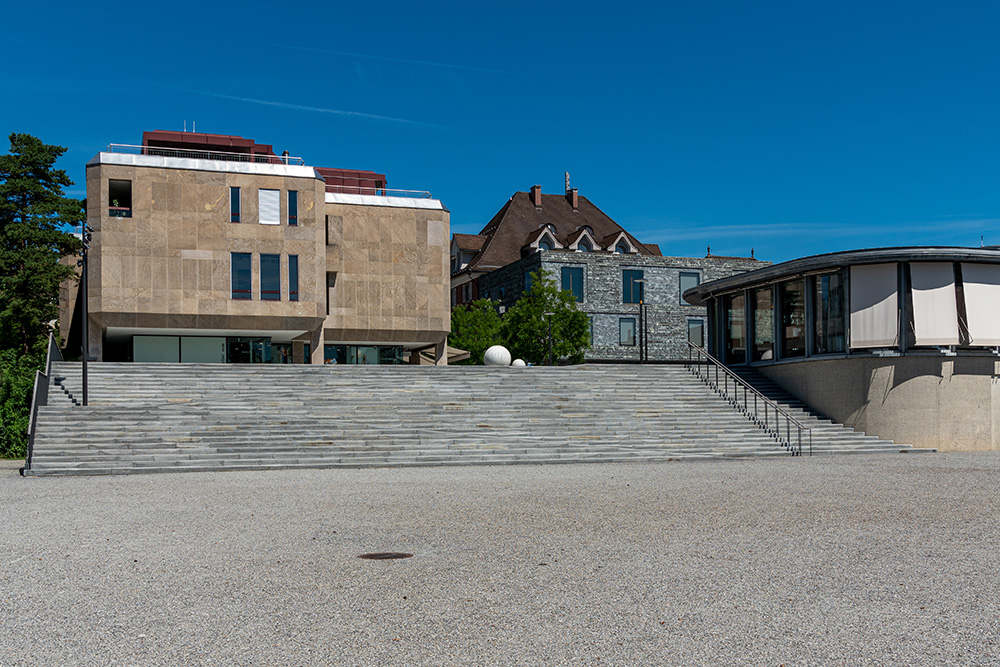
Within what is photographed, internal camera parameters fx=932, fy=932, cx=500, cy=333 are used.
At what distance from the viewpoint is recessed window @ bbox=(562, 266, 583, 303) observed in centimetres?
5628

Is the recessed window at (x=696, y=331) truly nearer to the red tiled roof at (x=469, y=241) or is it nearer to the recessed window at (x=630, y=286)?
the recessed window at (x=630, y=286)

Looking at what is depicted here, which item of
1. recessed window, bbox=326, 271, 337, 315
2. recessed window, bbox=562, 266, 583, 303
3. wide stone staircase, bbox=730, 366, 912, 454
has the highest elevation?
recessed window, bbox=562, 266, 583, 303

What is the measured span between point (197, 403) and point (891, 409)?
20.3m

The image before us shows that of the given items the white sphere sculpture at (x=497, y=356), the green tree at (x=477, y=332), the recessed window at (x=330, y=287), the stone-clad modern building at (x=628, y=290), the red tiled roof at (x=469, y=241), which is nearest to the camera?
the white sphere sculpture at (x=497, y=356)

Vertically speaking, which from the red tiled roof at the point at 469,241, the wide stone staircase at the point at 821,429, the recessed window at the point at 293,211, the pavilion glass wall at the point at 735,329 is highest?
the red tiled roof at the point at 469,241

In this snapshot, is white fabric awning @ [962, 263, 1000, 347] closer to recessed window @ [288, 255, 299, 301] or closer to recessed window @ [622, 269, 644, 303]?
recessed window @ [288, 255, 299, 301]

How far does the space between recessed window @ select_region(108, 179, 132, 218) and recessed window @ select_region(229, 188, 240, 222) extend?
3964mm

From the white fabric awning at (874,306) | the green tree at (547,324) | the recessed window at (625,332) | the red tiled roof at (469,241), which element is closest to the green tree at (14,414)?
the white fabric awning at (874,306)

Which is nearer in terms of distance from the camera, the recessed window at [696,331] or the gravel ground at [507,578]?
the gravel ground at [507,578]

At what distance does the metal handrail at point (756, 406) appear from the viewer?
2636 cm


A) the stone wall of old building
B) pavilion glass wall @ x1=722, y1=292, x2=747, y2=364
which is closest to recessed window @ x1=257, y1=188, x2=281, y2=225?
pavilion glass wall @ x1=722, y1=292, x2=747, y2=364

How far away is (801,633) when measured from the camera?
6.32 meters

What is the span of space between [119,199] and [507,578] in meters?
36.5

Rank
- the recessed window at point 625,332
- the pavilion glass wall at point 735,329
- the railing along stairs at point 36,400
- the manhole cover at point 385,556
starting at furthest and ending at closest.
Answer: the recessed window at point 625,332
the pavilion glass wall at point 735,329
the railing along stairs at point 36,400
the manhole cover at point 385,556
